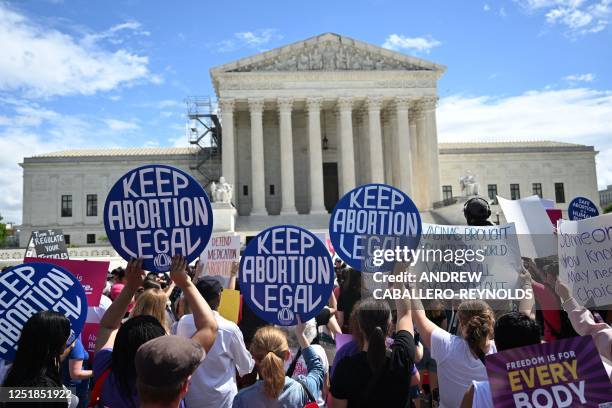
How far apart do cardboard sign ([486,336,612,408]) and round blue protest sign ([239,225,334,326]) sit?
2.45 m

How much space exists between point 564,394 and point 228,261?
7610 mm

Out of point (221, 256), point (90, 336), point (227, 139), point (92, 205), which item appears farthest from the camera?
point (92, 205)

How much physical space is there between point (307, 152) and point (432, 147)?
38.2 ft

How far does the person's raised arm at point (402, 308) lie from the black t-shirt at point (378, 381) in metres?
0.41

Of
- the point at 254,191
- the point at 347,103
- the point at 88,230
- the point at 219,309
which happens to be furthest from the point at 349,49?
the point at 219,309

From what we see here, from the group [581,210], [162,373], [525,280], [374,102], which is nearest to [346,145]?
[374,102]

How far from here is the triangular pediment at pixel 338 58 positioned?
4591cm

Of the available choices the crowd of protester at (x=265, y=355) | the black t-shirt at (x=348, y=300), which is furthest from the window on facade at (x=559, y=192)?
the crowd of protester at (x=265, y=355)

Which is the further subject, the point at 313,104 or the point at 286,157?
the point at 313,104

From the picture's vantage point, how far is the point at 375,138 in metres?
45.8

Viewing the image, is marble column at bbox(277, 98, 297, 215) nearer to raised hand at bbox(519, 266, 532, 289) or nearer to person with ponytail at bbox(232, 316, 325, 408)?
raised hand at bbox(519, 266, 532, 289)

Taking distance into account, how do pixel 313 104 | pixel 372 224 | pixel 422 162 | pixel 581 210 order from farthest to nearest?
pixel 422 162 < pixel 313 104 < pixel 581 210 < pixel 372 224

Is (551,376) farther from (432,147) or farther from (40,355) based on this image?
(432,147)

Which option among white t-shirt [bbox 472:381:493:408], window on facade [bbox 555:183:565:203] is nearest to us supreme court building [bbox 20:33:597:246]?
window on facade [bbox 555:183:565:203]
